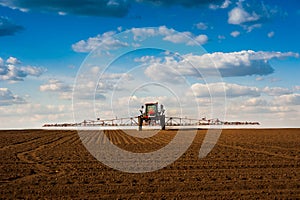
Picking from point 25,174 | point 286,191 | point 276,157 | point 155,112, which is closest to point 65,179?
point 25,174

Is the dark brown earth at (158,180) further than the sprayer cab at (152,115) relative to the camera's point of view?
No

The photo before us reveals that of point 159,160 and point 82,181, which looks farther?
point 159,160

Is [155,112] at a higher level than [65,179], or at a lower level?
higher

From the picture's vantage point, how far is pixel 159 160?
53.6 feet

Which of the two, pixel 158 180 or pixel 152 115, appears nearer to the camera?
pixel 158 180

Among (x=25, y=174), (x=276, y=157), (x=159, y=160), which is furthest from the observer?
(x=276, y=157)

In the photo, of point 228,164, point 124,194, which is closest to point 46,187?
point 124,194

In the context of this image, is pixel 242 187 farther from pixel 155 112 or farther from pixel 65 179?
pixel 155 112

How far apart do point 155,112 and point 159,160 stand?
97.8 ft

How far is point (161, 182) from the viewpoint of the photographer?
36.6 feet

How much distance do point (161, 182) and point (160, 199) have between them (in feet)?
6.88

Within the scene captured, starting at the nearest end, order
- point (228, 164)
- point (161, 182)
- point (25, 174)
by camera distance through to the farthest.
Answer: point (161, 182) < point (25, 174) < point (228, 164)

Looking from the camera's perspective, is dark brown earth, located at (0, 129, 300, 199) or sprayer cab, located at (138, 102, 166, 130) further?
sprayer cab, located at (138, 102, 166, 130)

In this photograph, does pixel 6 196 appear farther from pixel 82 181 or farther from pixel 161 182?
pixel 161 182
